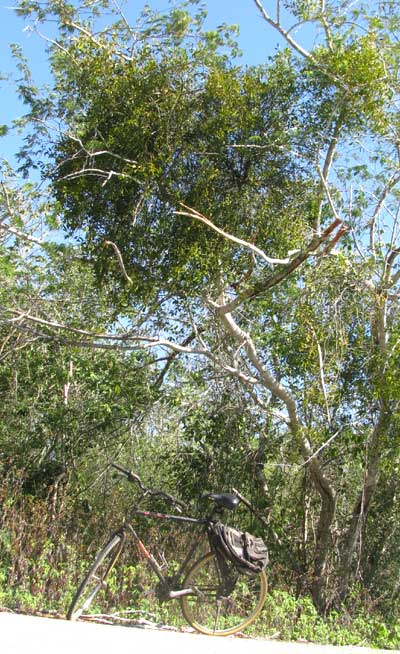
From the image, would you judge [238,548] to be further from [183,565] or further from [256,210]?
[256,210]

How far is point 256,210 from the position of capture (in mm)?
8633

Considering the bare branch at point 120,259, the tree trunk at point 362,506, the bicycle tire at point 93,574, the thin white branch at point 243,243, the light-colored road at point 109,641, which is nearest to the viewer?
the light-colored road at point 109,641

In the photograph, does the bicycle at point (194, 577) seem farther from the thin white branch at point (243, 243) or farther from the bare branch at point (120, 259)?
the thin white branch at point (243, 243)

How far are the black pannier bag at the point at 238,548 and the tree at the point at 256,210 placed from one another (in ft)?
11.1

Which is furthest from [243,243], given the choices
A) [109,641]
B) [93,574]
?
[109,641]

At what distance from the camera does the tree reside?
8.23 meters

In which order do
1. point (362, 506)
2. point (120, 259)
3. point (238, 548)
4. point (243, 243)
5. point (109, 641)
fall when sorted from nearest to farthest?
1. point (109, 641)
2. point (238, 548)
3. point (243, 243)
4. point (120, 259)
5. point (362, 506)

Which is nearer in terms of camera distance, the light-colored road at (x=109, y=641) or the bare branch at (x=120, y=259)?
the light-colored road at (x=109, y=641)

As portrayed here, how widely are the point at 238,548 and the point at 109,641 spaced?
4.19 ft

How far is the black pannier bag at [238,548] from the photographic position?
512 centimetres

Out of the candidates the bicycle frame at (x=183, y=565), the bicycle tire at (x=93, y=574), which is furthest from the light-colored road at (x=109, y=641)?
the bicycle frame at (x=183, y=565)

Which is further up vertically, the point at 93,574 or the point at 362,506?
the point at 362,506

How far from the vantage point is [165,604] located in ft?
19.6

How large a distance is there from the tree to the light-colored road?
3816 mm
